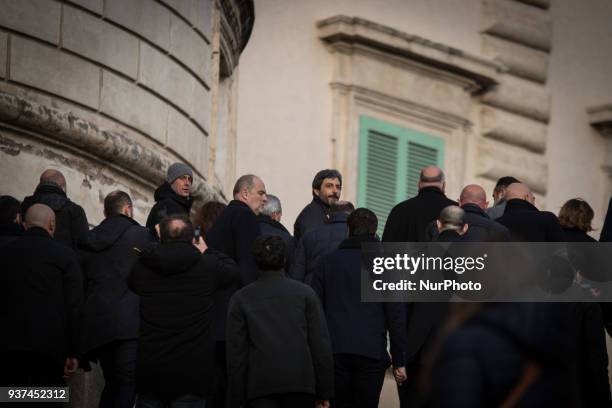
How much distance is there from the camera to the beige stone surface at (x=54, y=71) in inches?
516

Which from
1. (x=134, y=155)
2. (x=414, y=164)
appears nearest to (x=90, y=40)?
(x=134, y=155)

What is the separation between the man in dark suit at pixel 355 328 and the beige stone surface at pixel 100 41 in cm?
413

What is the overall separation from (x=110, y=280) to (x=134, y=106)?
4118 mm

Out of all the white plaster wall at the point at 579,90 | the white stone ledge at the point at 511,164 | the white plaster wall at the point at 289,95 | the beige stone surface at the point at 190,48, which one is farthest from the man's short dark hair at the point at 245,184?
the white plaster wall at the point at 579,90

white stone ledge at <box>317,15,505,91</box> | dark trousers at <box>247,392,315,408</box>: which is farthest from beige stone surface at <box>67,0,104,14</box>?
white stone ledge at <box>317,15,505,91</box>

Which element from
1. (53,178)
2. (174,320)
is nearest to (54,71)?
(53,178)

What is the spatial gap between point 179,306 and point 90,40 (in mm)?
4683

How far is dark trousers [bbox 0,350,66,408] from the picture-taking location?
9.40m

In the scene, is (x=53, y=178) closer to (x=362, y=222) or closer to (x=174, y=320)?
(x=174, y=320)

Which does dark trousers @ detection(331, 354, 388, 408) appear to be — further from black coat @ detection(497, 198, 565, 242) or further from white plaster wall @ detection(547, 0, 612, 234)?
white plaster wall @ detection(547, 0, 612, 234)

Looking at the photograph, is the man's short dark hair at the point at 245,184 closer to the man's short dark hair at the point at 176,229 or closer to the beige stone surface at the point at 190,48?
the man's short dark hair at the point at 176,229

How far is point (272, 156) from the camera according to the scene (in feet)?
61.6

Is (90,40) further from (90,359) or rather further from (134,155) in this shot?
(90,359)

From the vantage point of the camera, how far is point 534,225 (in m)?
10.9
